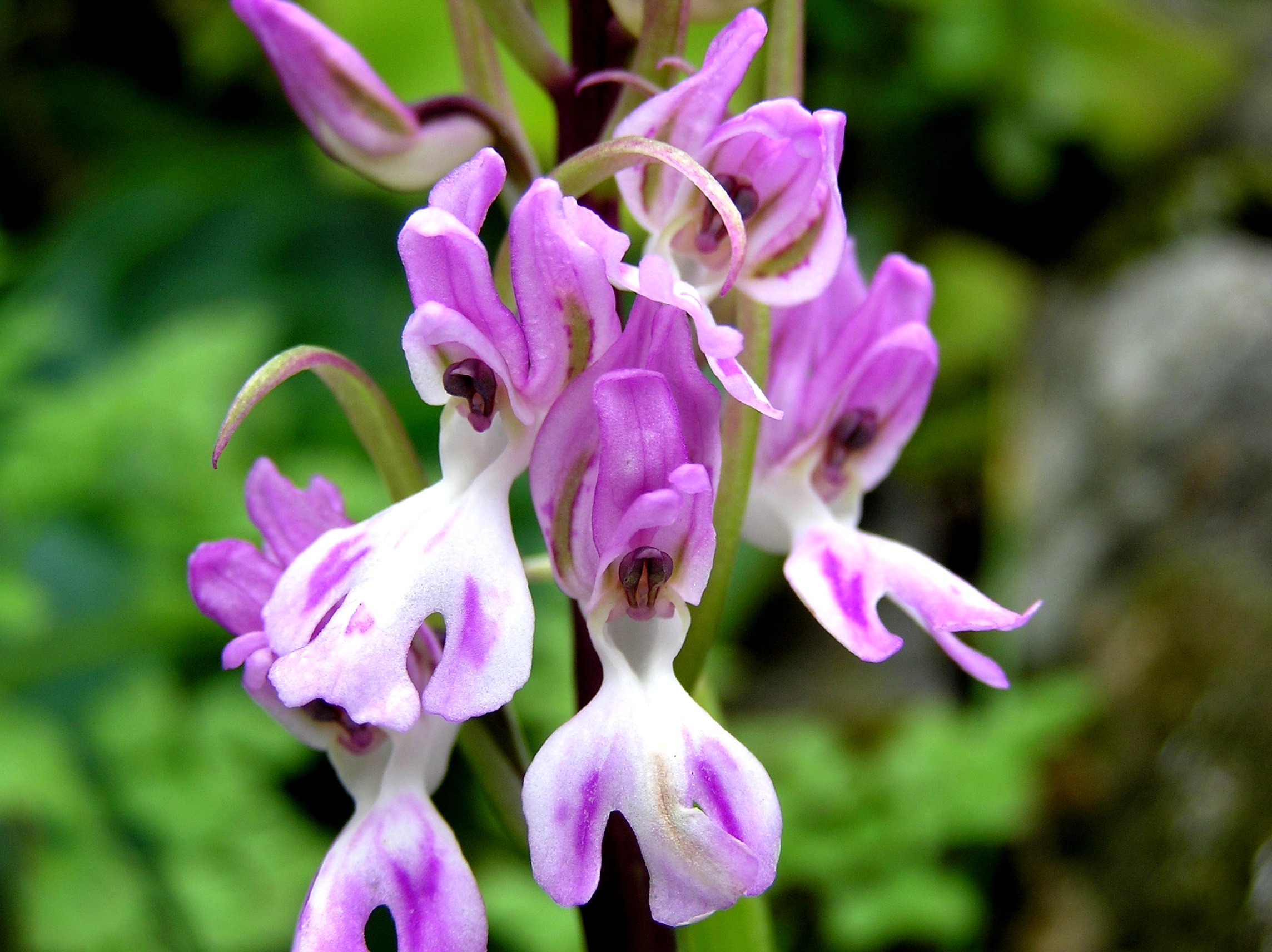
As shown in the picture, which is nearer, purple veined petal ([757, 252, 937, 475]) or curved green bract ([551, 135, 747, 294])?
curved green bract ([551, 135, 747, 294])

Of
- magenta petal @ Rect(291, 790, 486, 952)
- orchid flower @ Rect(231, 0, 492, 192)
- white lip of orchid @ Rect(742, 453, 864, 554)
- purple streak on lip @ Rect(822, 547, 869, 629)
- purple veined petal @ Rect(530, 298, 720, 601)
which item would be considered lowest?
magenta petal @ Rect(291, 790, 486, 952)

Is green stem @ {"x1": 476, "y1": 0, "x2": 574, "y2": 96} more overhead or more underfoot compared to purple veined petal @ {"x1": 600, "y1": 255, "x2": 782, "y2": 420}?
more overhead

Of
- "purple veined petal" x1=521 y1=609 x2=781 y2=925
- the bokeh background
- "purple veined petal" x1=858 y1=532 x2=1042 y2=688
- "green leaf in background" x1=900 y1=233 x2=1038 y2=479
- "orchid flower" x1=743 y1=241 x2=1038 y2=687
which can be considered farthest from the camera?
"green leaf in background" x1=900 y1=233 x2=1038 y2=479

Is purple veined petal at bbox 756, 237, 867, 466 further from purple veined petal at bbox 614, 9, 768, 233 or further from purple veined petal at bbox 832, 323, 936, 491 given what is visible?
purple veined petal at bbox 614, 9, 768, 233

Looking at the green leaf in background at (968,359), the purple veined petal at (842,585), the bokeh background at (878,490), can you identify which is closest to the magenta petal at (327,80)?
the purple veined petal at (842,585)

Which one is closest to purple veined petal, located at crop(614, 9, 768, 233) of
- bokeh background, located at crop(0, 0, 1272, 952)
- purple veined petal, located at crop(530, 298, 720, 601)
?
purple veined petal, located at crop(530, 298, 720, 601)

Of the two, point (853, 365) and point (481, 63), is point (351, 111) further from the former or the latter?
point (853, 365)

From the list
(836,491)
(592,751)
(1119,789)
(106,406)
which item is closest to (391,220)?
(106,406)
